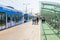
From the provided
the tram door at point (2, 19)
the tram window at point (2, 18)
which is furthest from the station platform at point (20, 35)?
the tram window at point (2, 18)

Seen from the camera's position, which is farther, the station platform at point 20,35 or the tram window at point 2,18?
the tram window at point 2,18

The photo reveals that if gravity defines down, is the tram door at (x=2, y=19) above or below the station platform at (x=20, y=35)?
above

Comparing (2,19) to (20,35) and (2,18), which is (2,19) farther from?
(20,35)

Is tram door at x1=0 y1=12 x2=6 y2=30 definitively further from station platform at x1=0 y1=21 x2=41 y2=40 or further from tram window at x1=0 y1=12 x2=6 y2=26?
station platform at x1=0 y1=21 x2=41 y2=40

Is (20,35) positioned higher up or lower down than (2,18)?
lower down

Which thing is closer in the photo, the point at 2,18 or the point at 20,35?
the point at 20,35

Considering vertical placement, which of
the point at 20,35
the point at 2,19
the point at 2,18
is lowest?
the point at 20,35

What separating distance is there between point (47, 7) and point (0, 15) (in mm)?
15398

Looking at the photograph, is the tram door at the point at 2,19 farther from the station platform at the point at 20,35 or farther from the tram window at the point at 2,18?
the station platform at the point at 20,35

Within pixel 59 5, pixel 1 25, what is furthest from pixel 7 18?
pixel 59 5

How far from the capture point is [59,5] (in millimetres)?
6480

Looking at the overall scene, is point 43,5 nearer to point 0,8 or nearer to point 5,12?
point 0,8

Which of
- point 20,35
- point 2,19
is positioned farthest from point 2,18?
point 20,35

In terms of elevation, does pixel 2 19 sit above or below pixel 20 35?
above
